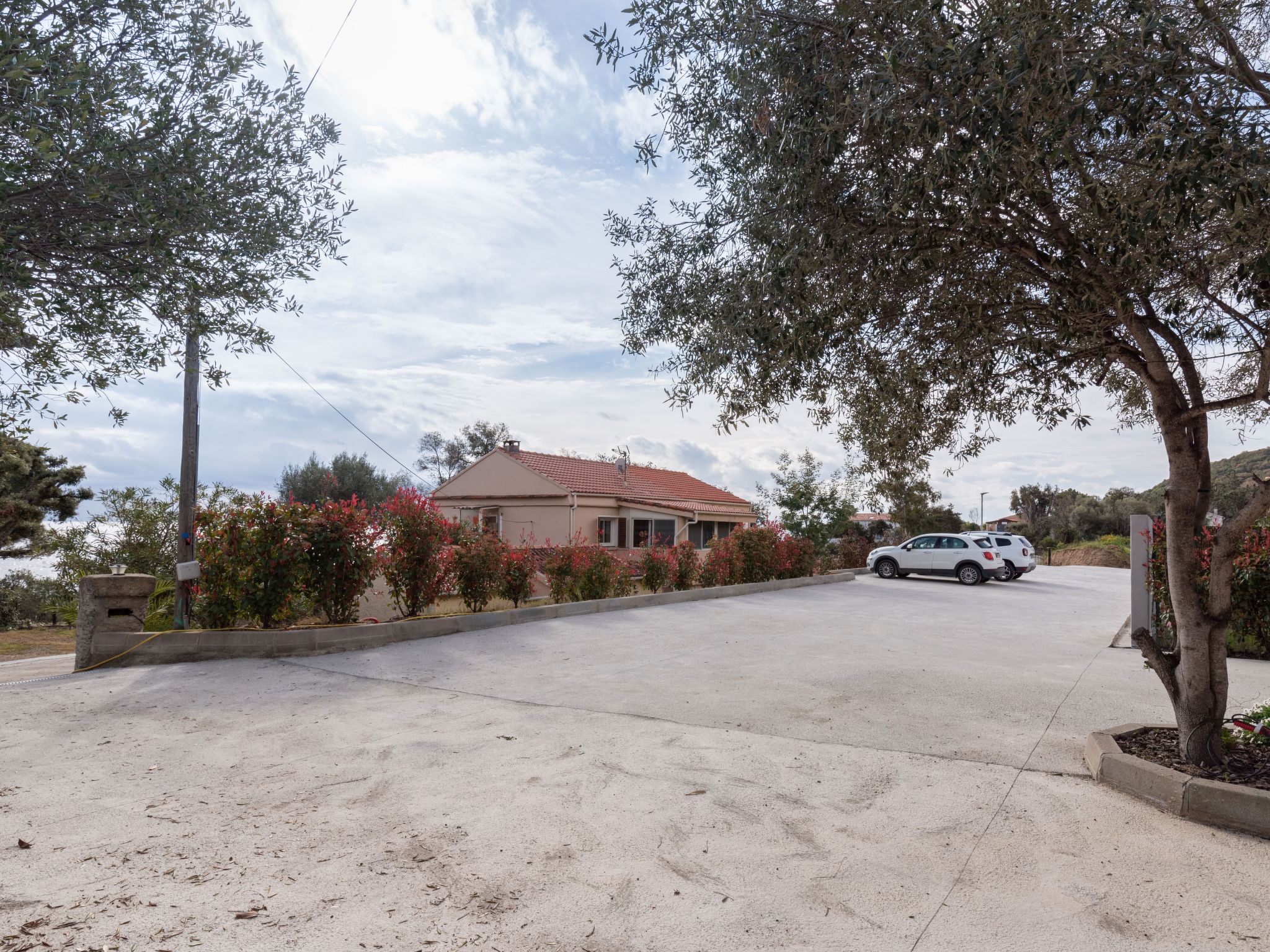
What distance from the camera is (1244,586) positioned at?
32.7 ft

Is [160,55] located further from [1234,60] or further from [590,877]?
[1234,60]

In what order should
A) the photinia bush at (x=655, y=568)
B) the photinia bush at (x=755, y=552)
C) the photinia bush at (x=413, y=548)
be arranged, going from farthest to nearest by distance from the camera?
1. the photinia bush at (x=755, y=552)
2. the photinia bush at (x=655, y=568)
3. the photinia bush at (x=413, y=548)

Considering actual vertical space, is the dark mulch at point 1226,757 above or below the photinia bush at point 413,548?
below

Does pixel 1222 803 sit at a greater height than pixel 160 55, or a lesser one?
lesser

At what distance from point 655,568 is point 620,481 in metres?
16.9

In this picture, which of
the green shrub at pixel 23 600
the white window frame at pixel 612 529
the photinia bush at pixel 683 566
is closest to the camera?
the photinia bush at pixel 683 566

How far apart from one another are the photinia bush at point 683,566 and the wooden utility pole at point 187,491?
9.79 metres

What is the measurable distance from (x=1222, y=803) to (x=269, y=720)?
22.0ft

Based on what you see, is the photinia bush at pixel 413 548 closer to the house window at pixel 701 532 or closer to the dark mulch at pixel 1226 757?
the dark mulch at pixel 1226 757

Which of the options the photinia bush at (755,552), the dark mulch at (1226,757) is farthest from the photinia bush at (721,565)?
the dark mulch at (1226,757)

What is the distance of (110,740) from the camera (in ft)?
19.6

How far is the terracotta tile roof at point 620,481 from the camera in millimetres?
30703

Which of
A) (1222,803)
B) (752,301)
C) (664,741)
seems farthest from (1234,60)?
(664,741)

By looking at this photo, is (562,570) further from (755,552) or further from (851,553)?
(851,553)
